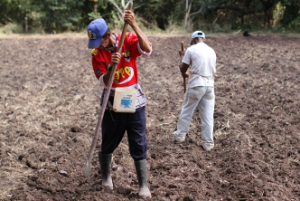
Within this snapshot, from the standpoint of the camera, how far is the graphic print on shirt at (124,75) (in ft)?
9.05

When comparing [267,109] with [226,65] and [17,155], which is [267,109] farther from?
[17,155]

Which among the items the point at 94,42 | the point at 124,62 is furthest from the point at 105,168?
A: the point at 94,42

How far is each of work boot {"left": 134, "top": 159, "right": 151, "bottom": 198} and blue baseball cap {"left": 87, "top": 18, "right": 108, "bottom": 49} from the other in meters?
1.24

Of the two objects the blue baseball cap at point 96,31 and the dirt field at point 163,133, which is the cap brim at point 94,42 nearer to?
the blue baseball cap at point 96,31

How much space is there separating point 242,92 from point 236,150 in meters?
2.56

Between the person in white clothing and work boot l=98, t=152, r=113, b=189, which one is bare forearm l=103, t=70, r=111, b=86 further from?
the person in white clothing

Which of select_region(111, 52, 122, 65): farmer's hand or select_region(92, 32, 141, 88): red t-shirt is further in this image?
select_region(92, 32, 141, 88): red t-shirt

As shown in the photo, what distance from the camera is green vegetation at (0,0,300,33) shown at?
44.2 feet

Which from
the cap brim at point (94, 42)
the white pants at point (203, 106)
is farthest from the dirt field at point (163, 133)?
the cap brim at point (94, 42)

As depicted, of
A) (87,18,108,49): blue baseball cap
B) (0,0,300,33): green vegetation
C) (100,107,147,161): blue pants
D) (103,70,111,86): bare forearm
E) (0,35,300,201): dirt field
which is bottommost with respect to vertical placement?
(0,35,300,201): dirt field

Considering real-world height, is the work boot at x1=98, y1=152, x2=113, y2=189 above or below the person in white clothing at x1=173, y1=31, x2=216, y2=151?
below

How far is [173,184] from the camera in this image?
11.1 feet

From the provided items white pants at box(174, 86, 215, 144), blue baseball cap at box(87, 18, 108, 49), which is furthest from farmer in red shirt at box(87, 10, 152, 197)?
white pants at box(174, 86, 215, 144)

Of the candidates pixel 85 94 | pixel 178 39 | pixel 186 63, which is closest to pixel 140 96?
pixel 186 63
